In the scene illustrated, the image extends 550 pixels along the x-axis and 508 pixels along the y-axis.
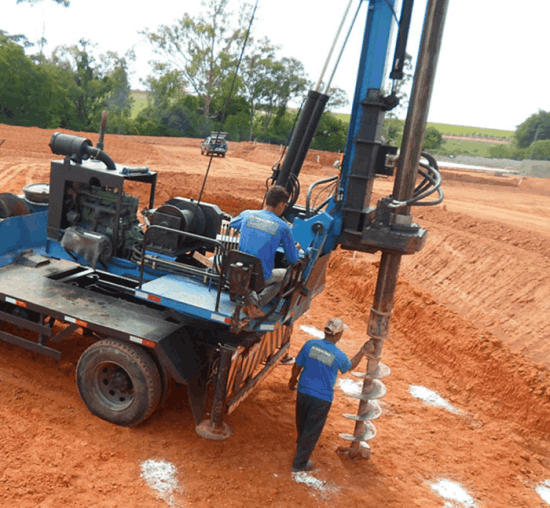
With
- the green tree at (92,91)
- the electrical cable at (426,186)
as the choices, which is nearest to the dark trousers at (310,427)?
the electrical cable at (426,186)

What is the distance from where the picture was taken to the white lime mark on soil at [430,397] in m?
7.95

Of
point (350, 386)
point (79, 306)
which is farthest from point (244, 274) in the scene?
point (350, 386)

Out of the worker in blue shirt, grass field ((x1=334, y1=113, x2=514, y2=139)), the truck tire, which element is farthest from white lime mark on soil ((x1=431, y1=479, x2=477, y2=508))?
grass field ((x1=334, y1=113, x2=514, y2=139))

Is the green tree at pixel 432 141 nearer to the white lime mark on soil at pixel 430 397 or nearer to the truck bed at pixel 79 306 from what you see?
the white lime mark on soil at pixel 430 397

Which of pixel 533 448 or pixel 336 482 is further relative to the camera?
pixel 533 448

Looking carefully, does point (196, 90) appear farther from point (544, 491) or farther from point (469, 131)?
point (469, 131)

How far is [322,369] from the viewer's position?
5.64 meters

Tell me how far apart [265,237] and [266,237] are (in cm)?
1

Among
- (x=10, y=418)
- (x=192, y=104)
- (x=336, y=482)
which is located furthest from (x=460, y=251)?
(x=192, y=104)

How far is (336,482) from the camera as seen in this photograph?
564 cm

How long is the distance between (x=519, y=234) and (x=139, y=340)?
10549 mm

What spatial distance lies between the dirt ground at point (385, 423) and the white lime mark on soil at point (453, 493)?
0.02 m

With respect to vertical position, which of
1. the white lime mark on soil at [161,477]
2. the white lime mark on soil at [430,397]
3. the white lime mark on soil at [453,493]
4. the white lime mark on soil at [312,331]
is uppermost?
the white lime mark on soil at [312,331]

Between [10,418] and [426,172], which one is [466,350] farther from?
[10,418]
